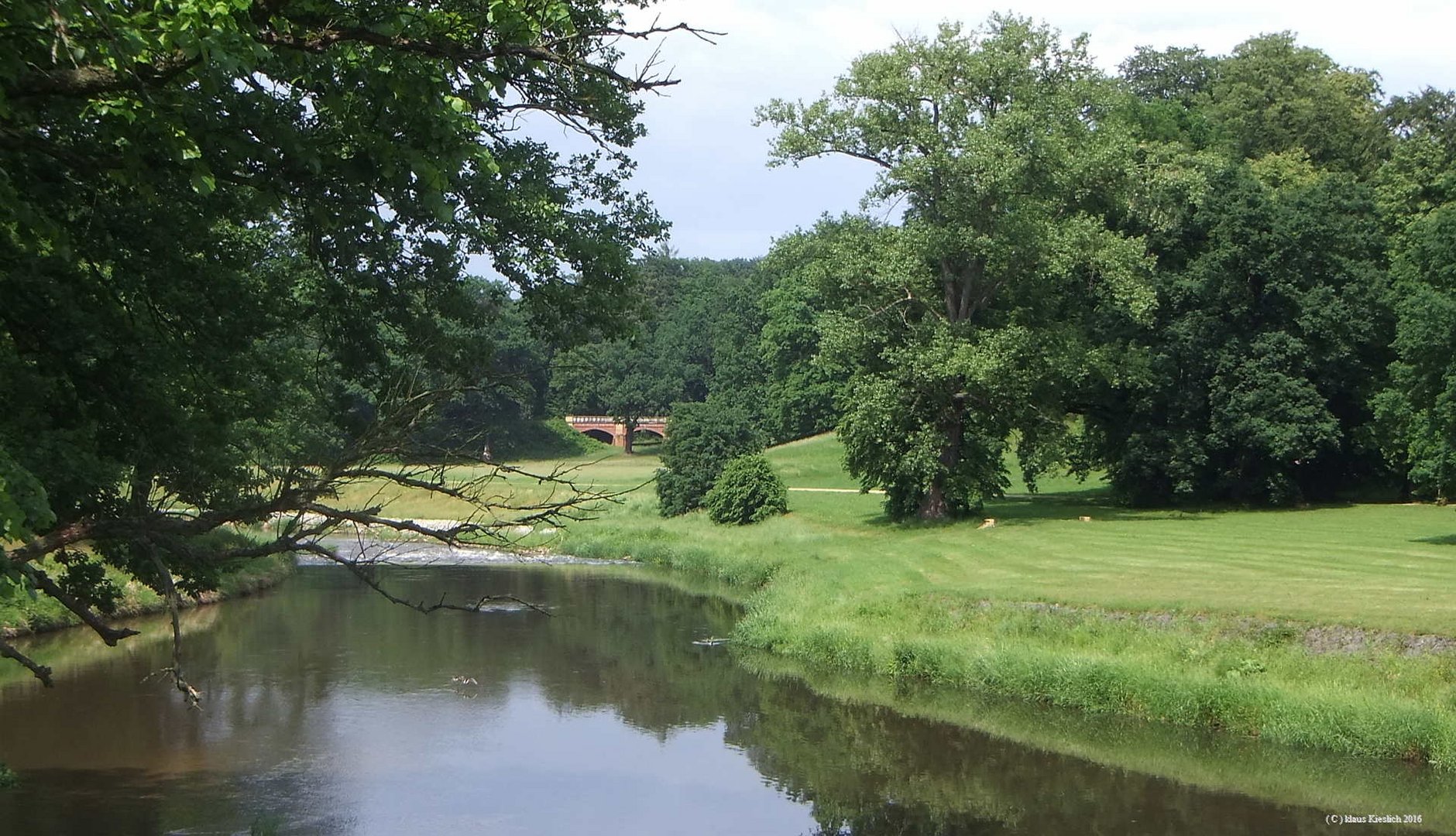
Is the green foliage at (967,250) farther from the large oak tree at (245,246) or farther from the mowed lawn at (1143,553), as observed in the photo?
the large oak tree at (245,246)

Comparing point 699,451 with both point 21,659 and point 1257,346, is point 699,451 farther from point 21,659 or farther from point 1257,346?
point 21,659

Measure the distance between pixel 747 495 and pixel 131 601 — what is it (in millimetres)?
20787

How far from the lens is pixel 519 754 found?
65.4 ft

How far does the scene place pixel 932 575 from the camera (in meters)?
29.2

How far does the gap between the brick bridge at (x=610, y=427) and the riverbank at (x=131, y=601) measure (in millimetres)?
53076

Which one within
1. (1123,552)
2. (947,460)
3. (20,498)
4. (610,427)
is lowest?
(1123,552)

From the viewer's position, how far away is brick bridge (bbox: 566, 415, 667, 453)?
3733 inches

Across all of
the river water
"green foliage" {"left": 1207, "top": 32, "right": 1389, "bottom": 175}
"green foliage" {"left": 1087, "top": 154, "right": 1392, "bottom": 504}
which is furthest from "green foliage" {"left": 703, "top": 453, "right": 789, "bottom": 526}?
"green foliage" {"left": 1207, "top": 32, "right": 1389, "bottom": 175}

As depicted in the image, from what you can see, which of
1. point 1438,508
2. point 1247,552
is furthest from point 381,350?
point 1438,508

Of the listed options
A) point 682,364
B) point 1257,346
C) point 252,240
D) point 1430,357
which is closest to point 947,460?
point 1257,346

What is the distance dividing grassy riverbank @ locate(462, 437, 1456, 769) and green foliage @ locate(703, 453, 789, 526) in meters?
4.74

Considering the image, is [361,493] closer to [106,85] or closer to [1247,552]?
[1247,552]

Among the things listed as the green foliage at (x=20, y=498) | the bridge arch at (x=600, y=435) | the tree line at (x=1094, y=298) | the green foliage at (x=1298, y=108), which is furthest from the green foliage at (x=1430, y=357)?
the bridge arch at (x=600, y=435)

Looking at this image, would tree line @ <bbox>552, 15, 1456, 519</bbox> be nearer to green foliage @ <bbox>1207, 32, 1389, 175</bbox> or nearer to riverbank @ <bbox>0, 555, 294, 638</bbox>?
green foliage @ <bbox>1207, 32, 1389, 175</bbox>
